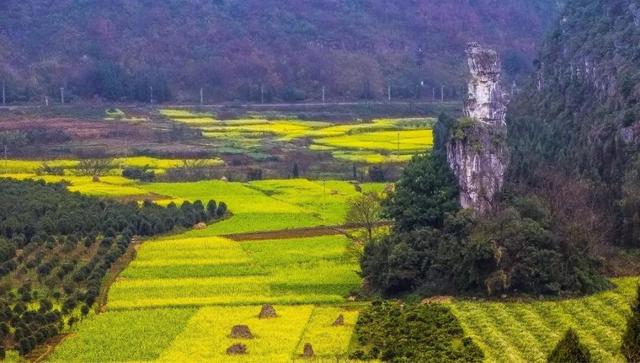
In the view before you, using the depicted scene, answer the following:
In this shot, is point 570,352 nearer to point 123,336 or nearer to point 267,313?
point 267,313

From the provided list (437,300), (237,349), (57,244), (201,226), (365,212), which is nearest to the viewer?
(237,349)

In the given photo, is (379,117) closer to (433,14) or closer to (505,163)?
(433,14)

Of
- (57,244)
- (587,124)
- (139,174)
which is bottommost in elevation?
(57,244)

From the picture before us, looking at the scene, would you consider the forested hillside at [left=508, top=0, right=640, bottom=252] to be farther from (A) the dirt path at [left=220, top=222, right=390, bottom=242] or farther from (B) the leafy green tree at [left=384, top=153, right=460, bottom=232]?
(A) the dirt path at [left=220, top=222, right=390, bottom=242]

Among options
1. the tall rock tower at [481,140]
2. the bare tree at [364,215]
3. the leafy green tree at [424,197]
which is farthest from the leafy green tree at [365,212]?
the tall rock tower at [481,140]

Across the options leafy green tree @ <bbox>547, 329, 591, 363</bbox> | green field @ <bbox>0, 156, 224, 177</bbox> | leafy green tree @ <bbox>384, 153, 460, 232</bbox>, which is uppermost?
leafy green tree @ <bbox>384, 153, 460, 232</bbox>

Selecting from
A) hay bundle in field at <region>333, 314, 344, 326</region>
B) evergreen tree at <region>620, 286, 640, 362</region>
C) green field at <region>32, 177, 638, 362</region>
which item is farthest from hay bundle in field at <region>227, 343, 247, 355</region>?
evergreen tree at <region>620, 286, 640, 362</region>

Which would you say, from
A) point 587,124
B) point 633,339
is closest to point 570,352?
point 633,339
